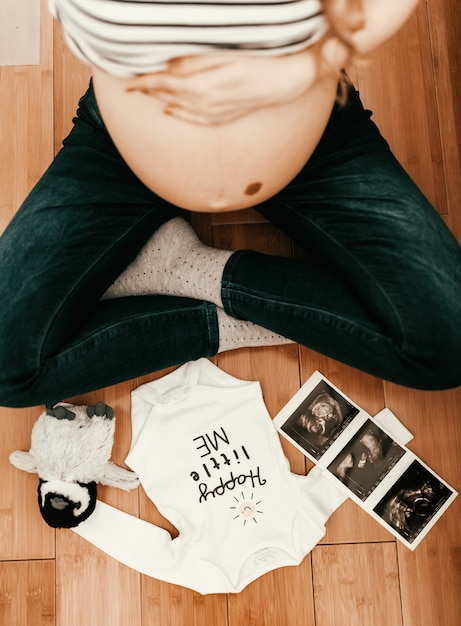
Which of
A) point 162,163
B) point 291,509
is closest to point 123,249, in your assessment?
point 162,163

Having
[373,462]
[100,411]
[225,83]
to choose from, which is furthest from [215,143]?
[373,462]

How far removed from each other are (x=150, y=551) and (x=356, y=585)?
0.39 metres

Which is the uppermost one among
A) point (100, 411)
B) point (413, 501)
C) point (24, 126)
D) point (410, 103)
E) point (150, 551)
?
point (410, 103)

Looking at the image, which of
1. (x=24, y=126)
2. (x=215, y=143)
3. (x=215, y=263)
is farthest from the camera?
(x=24, y=126)

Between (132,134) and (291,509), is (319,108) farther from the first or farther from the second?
(291,509)

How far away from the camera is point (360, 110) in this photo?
0.89 meters

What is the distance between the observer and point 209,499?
3.40ft

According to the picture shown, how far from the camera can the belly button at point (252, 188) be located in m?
0.65

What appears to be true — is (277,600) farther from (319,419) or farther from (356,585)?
(319,419)

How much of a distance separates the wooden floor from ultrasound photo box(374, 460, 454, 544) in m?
0.03

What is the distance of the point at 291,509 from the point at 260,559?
0.11m

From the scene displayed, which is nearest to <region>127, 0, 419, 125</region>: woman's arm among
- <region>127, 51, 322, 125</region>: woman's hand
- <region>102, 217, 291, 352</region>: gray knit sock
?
<region>127, 51, 322, 125</region>: woman's hand

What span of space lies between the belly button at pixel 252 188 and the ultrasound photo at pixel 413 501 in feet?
2.18

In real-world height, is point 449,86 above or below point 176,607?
above
